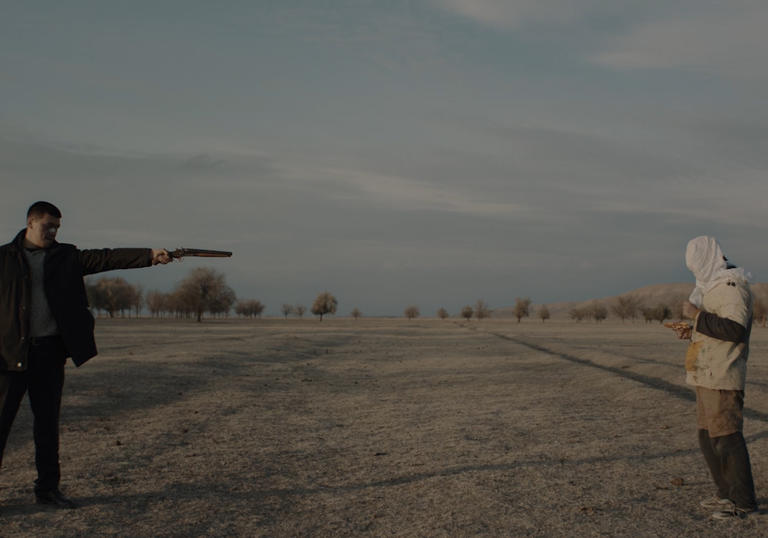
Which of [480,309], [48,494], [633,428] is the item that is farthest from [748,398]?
[480,309]

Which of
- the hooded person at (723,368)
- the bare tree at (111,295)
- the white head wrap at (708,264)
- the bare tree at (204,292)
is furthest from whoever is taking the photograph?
the bare tree at (111,295)

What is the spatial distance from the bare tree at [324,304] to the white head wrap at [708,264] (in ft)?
513

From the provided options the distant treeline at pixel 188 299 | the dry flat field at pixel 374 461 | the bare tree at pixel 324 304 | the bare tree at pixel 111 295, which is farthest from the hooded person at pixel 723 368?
the bare tree at pixel 324 304

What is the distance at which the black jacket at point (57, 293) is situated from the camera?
589cm

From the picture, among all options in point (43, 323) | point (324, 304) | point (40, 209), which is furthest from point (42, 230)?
point (324, 304)

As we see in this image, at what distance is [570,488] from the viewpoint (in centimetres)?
704

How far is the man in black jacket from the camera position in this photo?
19.6 ft

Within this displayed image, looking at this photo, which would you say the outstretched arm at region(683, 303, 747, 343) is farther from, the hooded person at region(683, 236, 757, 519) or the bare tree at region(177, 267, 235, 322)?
the bare tree at region(177, 267, 235, 322)

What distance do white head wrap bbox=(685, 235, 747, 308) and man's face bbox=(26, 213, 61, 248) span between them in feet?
19.6

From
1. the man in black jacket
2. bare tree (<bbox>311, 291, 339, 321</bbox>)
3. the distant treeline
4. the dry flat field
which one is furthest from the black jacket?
bare tree (<bbox>311, 291, 339, 321</bbox>)

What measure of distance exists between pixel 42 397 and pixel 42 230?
1.54 metres

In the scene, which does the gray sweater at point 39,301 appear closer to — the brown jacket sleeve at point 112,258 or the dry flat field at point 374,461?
the brown jacket sleeve at point 112,258

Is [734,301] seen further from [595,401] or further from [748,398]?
[748,398]

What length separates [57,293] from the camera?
6125 millimetres
